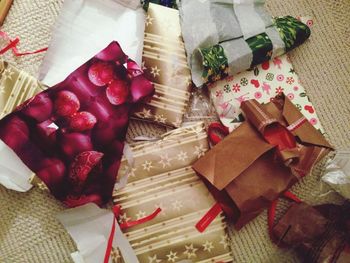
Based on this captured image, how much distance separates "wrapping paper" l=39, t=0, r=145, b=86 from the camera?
0.97 meters

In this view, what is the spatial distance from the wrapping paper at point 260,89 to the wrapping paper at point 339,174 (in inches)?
3.2

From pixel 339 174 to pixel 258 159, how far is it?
208mm

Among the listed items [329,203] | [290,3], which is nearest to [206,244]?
[329,203]

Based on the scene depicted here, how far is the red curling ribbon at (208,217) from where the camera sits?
3.09 feet

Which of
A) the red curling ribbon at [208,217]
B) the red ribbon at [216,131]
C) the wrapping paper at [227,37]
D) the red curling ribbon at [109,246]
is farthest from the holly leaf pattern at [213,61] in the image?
the red curling ribbon at [109,246]

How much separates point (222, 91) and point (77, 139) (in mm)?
351

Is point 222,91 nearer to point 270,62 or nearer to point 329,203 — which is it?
point 270,62

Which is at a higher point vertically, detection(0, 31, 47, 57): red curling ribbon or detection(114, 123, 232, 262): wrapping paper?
detection(0, 31, 47, 57): red curling ribbon

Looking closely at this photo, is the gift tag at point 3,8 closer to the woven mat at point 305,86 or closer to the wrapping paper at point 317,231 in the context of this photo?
the woven mat at point 305,86

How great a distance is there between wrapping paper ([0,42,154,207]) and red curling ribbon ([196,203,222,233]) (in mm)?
211

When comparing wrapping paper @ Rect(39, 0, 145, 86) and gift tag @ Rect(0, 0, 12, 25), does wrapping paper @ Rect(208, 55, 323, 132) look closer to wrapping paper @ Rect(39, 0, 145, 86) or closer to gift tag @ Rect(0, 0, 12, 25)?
wrapping paper @ Rect(39, 0, 145, 86)

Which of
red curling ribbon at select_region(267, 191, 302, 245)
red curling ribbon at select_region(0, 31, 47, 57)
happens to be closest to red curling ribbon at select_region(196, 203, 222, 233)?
red curling ribbon at select_region(267, 191, 302, 245)

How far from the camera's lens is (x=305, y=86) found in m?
1.04

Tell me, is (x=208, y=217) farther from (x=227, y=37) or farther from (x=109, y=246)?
(x=227, y=37)
